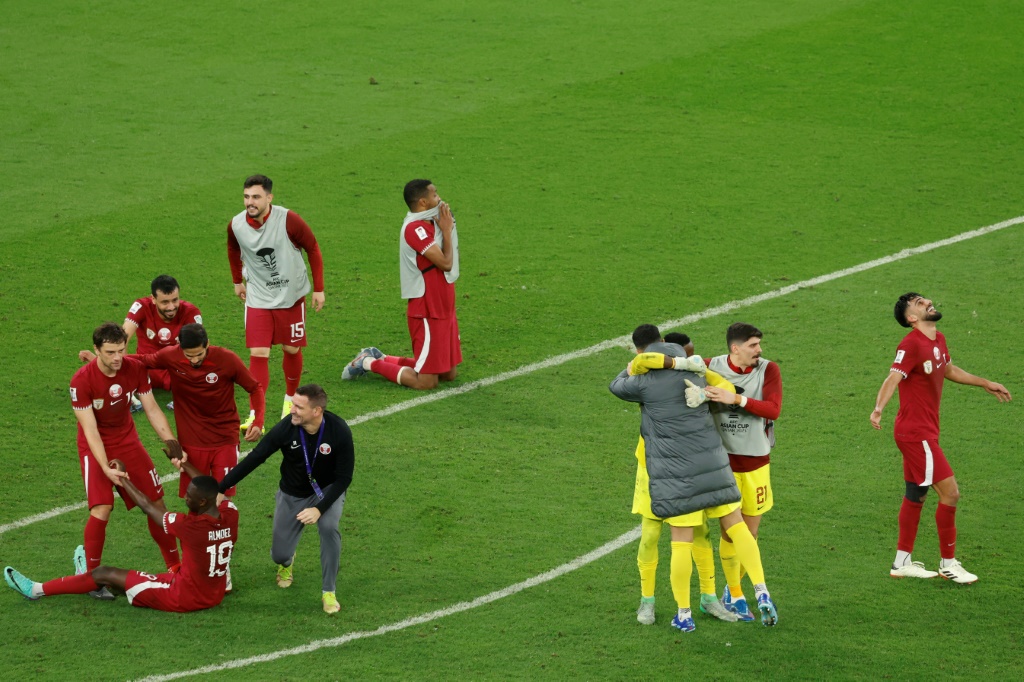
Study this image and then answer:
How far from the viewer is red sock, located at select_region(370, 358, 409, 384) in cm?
1184

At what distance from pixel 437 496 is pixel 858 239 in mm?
7671

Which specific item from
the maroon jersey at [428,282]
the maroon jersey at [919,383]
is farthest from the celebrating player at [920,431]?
the maroon jersey at [428,282]

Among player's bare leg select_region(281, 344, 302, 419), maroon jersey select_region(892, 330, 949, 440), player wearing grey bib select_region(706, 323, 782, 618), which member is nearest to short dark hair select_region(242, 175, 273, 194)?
player's bare leg select_region(281, 344, 302, 419)

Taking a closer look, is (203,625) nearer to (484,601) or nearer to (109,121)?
(484,601)

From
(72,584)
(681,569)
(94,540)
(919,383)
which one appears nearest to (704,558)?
(681,569)

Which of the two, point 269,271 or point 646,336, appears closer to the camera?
point 646,336

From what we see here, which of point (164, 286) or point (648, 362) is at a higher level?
point (164, 286)

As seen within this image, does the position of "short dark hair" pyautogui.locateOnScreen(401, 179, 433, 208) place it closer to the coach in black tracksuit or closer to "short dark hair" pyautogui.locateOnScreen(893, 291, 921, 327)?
the coach in black tracksuit

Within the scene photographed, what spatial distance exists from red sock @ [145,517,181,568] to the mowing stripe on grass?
1.38m

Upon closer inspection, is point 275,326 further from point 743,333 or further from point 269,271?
point 743,333

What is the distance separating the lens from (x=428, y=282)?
11516 mm

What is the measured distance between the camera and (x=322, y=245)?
49.8 ft

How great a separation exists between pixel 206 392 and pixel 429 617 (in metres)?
2.19

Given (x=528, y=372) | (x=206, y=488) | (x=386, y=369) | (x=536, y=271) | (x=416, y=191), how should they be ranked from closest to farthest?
(x=206, y=488)
(x=416, y=191)
(x=386, y=369)
(x=528, y=372)
(x=536, y=271)
